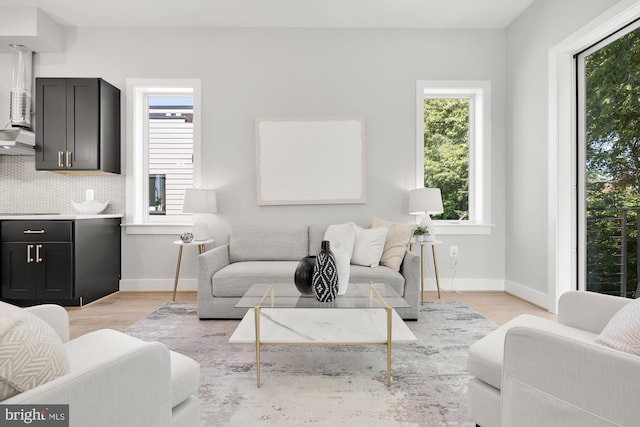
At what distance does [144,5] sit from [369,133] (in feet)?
8.91

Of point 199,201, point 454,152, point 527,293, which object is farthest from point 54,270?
point 527,293

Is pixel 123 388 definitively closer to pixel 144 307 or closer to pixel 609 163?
pixel 144 307

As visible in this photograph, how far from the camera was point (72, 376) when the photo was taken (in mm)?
842

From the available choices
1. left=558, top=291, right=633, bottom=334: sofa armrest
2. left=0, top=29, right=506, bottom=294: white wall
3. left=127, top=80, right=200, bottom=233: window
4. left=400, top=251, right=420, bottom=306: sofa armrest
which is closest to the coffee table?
left=400, top=251, right=420, bottom=306: sofa armrest

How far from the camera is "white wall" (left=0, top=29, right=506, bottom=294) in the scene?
13.5ft

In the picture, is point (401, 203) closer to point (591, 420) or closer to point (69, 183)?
point (591, 420)

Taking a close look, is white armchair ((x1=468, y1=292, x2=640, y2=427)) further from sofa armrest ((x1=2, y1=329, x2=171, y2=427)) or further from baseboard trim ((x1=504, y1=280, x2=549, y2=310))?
baseboard trim ((x1=504, y1=280, x2=549, y2=310))

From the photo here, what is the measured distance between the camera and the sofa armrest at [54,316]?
145 centimetres

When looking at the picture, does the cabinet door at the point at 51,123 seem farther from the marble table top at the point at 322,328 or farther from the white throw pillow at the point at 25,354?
the white throw pillow at the point at 25,354

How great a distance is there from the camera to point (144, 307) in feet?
11.6

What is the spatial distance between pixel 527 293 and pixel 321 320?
258cm

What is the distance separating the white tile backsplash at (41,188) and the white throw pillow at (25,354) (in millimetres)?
3732

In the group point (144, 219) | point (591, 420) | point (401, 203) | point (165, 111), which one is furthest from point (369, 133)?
point (591, 420)

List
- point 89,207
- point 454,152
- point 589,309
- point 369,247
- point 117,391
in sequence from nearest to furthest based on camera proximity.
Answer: point 117,391, point 589,309, point 369,247, point 89,207, point 454,152
